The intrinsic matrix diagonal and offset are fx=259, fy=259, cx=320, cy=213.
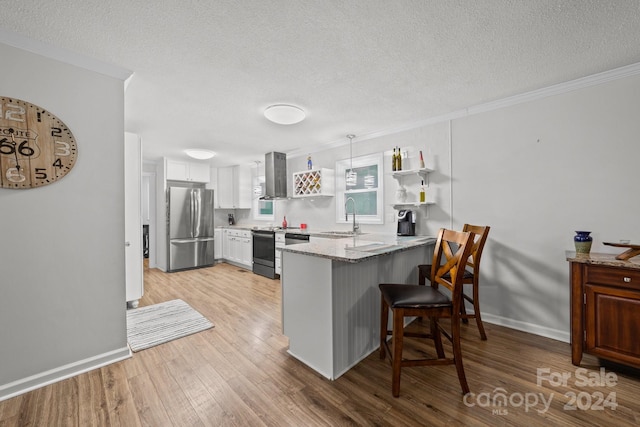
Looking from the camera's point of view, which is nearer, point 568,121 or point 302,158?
point 568,121

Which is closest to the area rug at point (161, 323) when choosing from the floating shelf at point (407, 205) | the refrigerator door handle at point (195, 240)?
the refrigerator door handle at point (195, 240)

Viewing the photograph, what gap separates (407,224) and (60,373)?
3559 millimetres

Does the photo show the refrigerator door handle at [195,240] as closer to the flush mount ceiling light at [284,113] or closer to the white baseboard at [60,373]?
the white baseboard at [60,373]

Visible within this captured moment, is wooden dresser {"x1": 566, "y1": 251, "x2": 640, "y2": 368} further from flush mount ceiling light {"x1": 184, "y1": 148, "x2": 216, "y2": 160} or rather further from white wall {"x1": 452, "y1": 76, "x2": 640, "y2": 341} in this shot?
flush mount ceiling light {"x1": 184, "y1": 148, "x2": 216, "y2": 160}

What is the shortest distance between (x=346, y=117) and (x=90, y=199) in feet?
8.96

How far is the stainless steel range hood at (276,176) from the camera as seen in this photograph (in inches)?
193

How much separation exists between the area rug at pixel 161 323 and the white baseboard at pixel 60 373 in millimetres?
167

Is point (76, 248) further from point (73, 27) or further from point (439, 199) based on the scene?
point (439, 199)

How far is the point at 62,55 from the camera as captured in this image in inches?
75.0

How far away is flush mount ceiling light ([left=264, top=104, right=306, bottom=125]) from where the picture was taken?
9.03 ft

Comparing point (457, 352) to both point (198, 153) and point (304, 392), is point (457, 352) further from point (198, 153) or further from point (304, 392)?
point (198, 153)

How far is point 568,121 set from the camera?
96.8 inches

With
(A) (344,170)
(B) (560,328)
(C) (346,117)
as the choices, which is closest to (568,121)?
(B) (560,328)

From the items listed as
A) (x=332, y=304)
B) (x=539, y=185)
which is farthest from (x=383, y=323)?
(x=539, y=185)
